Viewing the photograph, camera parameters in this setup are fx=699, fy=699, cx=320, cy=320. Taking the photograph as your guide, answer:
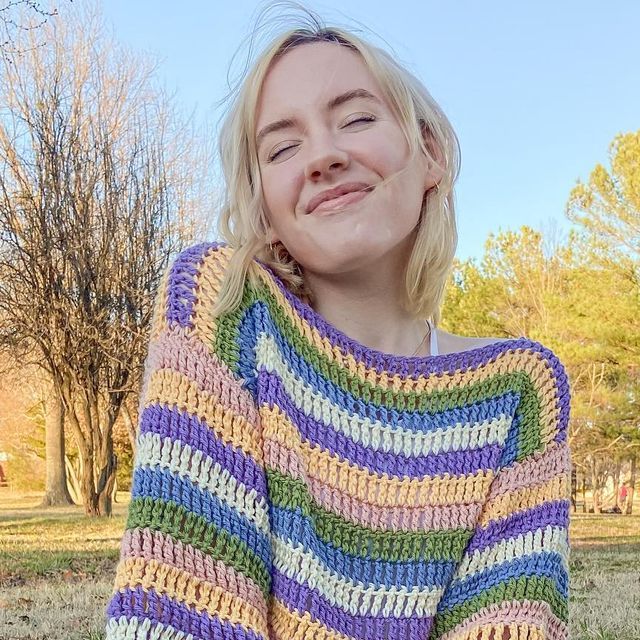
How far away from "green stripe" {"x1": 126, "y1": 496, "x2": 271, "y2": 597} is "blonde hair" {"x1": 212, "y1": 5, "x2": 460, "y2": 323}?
400 millimetres

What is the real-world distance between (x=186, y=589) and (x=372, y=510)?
36 cm

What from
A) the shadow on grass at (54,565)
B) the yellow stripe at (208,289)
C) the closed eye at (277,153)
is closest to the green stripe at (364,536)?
the yellow stripe at (208,289)

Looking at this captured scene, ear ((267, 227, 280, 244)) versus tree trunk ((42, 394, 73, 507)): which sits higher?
ear ((267, 227, 280, 244))

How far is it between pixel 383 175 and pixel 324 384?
1.27ft

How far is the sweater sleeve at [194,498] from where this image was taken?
35.0 inches

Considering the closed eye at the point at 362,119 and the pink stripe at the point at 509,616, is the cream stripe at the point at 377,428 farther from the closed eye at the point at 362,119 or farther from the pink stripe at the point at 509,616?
the closed eye at the point at 362,119

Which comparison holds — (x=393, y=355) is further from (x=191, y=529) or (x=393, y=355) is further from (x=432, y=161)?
(x=191, y=529)

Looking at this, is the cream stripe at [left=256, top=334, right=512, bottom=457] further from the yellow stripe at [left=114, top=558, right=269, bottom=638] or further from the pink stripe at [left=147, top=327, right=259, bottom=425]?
the yellow stripe at [left=114, top=558, right=269, bottom=638]

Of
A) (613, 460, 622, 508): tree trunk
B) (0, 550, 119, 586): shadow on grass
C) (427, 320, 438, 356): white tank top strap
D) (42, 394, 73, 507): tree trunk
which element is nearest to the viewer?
(427, 320, 438, 356): white tank top strap

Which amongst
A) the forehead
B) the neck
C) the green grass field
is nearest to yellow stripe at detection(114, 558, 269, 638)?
the neck

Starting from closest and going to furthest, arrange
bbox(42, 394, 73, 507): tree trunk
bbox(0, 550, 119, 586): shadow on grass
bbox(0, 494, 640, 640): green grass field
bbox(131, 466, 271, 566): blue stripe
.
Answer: bbox(131, 466, 271, 566): blue stripe, bbox(0, 494, 640, 640): green grass field, bbox(0, 550, 119, 586): shadow on grass, bbox(42, 394, 73, 507): tree trunk

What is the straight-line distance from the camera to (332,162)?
3.92 ft

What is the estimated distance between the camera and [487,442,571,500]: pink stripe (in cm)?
125

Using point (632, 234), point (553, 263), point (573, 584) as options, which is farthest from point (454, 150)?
point (553, 263)
